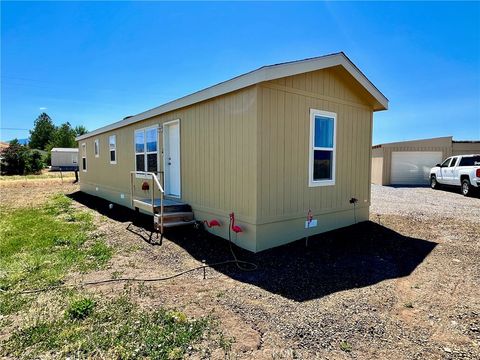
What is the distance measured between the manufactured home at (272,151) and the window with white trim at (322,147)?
0.02 meters

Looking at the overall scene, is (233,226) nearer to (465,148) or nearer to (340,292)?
(340,292)

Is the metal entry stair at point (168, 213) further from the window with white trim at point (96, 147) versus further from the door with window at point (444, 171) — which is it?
the door with window at point (444, 171)

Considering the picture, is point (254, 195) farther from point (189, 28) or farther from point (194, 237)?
point (189, 28)

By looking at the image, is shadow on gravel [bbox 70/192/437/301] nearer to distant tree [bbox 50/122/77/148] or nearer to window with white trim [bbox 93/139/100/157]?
window with white trim [bbox 93/139/100/157]

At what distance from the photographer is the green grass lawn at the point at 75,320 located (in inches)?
92.0

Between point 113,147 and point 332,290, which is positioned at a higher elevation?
point 113,147

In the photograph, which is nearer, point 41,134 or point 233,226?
point 233,226

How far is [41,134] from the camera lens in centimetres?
5894

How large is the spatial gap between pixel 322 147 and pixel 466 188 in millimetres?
10171

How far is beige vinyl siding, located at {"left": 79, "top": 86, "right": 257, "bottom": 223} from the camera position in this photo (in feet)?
16.2

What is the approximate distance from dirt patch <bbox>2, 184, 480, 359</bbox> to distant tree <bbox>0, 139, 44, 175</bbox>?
30.0 meters

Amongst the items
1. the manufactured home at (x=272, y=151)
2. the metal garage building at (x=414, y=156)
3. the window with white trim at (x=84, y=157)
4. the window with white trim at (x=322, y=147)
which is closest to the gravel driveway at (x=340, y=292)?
the manufactured home at (x=272, y=151)

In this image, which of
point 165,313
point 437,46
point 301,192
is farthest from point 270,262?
point 437,46

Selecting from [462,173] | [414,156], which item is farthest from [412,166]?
[462,173]
